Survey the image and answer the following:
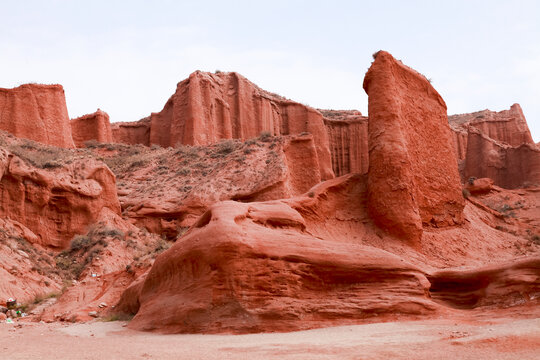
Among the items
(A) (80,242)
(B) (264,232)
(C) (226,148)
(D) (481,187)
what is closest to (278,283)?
(B) (264,232)

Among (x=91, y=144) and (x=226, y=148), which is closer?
(x=226, y=148)

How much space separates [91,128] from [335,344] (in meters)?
39.0

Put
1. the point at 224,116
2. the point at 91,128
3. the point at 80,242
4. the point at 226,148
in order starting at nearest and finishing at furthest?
1. the point at 80,242
2. the point at 226,148
3. the point at 224,116
4. the point at 91,128

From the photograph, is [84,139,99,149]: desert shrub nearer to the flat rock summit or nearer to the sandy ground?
the flat rock summit

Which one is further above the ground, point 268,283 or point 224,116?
point 224,116

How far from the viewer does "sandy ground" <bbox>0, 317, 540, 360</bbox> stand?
493 centimetres

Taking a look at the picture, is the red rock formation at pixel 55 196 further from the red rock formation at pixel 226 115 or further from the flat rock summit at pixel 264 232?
the red rock formation at pixel 226 115

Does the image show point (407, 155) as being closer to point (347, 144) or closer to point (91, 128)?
point (347, 144)

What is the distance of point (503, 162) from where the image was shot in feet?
134

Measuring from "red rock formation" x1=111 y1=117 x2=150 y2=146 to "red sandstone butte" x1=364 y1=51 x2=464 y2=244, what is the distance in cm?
3201

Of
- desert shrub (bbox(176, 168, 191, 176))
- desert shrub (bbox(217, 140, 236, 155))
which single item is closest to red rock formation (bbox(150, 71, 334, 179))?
desert shrub (bbox(217, 140, 236, 155))

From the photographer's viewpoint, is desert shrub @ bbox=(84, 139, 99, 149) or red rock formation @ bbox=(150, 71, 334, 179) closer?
desert shrub @ bbox=(84, 139, 99, 149)

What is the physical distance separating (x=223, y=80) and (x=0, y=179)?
26760mm

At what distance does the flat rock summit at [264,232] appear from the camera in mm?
8383
